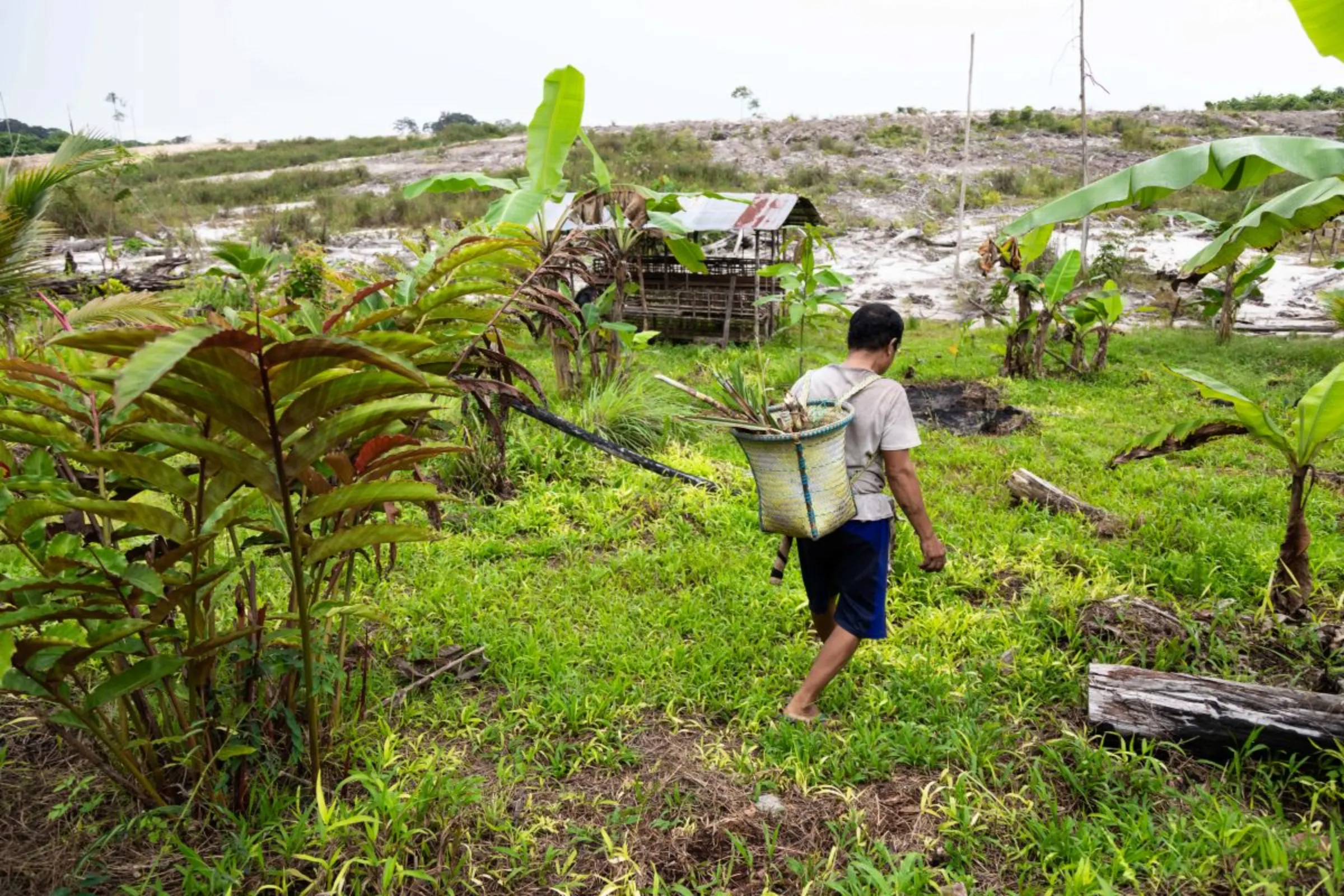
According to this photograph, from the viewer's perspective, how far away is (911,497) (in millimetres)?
2764

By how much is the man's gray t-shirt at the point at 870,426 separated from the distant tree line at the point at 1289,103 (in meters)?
38.5

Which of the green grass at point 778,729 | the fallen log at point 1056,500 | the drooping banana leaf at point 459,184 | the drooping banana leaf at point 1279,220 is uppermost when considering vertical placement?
the drooping banana leaf at point 459,184

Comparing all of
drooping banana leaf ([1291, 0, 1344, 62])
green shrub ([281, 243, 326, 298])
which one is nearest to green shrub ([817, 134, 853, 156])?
green shrub ([281, 243, 326, 298])

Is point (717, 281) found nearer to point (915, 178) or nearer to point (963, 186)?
point (963, 186)

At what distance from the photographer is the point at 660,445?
20.9ft

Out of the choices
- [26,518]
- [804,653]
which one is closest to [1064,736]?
[804,653]

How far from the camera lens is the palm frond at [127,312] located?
2.17 meters

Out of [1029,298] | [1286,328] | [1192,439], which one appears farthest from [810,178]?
[1192,439]

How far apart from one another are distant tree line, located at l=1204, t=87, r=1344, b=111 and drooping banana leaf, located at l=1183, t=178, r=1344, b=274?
36928 mm

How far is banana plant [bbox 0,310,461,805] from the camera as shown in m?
1.58

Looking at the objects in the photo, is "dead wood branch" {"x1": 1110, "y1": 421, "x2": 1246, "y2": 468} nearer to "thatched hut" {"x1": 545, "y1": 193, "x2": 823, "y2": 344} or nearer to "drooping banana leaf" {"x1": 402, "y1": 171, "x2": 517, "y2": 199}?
"drooping banana leaf" {"x1": 402, "y1": 171, "x2": 517, "y2": 199}

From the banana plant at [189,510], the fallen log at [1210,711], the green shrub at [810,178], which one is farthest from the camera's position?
the green shrub at [810,178]

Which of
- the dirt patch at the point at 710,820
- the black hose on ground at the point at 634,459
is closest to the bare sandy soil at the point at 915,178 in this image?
the black hose on ground at the point at 634,459

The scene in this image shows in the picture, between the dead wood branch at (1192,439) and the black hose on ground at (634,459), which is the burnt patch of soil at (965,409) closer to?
the black hose on ground at (634,459)
